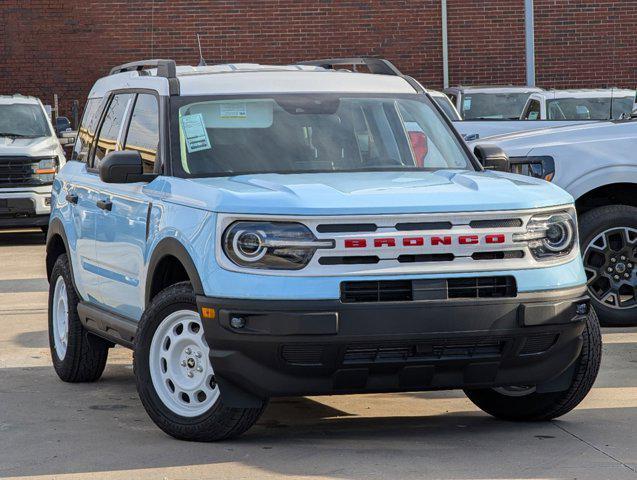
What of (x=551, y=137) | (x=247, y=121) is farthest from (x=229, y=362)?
(x=551, y=137)

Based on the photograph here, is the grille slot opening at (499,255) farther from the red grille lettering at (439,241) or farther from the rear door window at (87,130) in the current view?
the rear door window at (87,130)

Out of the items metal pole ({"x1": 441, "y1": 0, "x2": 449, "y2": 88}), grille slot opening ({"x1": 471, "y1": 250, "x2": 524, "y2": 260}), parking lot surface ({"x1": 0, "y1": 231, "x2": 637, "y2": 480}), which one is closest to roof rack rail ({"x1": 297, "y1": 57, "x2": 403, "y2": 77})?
parking lot surface ({"x1": 0, "y1": 231, "x2": 637, "y2": 480})

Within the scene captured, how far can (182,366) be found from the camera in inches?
254

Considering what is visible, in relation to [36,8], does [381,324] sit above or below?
below

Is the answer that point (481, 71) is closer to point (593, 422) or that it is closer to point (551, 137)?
point (551, 137)

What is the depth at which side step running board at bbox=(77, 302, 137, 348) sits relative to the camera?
287 inches

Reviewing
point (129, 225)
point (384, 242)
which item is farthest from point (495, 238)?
point (129, 225)

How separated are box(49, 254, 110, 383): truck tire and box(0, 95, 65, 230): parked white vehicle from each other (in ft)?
35.3

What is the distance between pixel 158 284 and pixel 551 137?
4.65m

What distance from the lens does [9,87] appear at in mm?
27875

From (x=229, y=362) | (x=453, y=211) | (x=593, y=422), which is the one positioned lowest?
(x=593, y=422)

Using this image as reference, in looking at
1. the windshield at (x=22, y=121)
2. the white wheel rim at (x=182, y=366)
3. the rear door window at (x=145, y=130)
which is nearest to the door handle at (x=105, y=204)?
the rear door window at (x=145, y=130)

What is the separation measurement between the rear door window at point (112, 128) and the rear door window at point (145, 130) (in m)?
0.17

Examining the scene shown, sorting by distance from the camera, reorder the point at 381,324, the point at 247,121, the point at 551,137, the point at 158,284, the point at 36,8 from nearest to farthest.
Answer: the point at 381,324 → the point at 158,284 → the point at 247,121 → the point at 551,137 → the point at 36,8
